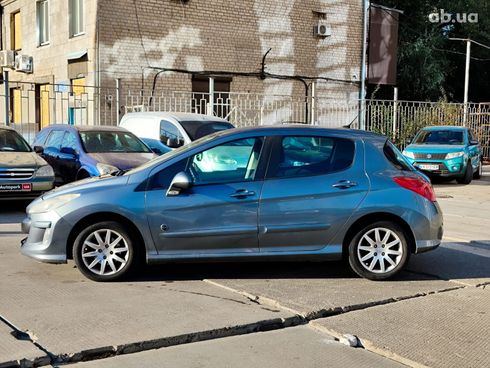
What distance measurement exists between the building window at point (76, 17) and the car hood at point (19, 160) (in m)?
8.71

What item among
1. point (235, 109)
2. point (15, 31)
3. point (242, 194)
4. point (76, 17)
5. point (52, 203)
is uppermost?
point (15, 31)

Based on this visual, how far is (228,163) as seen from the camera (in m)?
6.10

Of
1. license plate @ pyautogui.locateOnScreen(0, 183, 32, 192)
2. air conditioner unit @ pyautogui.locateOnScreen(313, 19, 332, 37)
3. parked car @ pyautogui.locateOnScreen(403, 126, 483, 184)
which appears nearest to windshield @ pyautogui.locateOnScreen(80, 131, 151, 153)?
license plate @ pyautogui.locateOnScreen(0, 183, 32, 192)

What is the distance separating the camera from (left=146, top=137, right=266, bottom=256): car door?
19.2ft

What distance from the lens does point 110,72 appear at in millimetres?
17547

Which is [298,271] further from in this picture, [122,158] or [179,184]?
[122,158]

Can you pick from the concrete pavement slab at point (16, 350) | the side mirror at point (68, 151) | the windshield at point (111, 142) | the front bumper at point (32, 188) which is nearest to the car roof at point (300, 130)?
the concrete pavement slab at point (16, 350)

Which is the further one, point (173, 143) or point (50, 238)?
point (173, 143)

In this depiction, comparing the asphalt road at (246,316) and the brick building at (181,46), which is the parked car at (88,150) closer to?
the asphalt road at (246,316)

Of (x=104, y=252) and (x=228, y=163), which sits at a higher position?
(x=228, y=163)

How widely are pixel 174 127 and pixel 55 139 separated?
2494 millimetres

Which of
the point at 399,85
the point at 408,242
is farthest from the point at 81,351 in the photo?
the point at 399,85

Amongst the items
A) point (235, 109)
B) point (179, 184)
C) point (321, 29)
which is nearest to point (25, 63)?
point (235, 109)

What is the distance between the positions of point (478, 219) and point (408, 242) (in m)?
5.15
